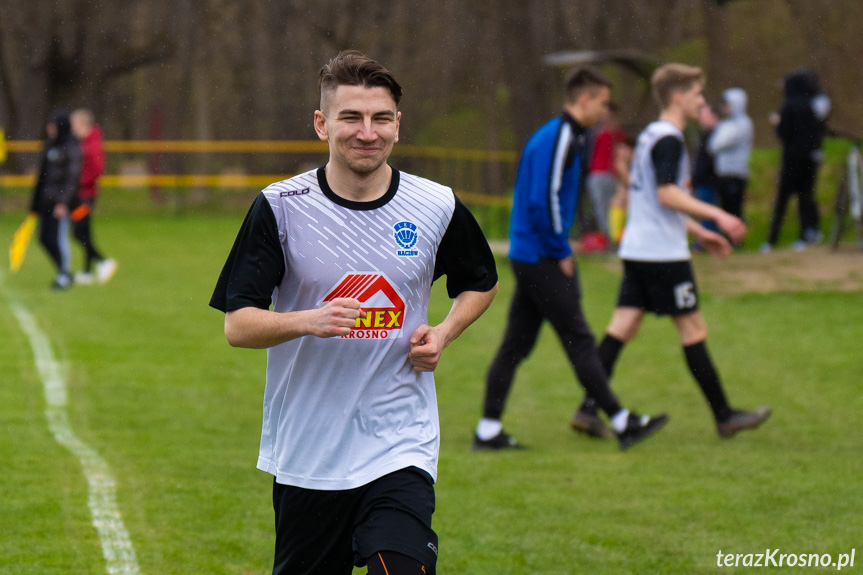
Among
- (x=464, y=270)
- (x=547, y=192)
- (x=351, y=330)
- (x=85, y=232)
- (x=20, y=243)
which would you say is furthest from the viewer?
(x=20, y=243)

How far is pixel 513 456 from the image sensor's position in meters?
7.20

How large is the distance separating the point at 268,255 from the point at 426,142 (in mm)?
33004

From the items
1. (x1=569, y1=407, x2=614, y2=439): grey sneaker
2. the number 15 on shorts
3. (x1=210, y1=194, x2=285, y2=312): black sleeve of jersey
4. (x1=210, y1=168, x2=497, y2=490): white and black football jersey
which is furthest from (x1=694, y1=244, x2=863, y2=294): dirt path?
(x1=210, y1=194, x2=285, y2=312): black sleeve of jersey

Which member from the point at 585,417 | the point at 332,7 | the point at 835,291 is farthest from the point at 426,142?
the point at 585,417

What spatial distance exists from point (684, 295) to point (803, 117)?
922cm

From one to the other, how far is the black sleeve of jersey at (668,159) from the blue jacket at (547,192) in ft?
1.61

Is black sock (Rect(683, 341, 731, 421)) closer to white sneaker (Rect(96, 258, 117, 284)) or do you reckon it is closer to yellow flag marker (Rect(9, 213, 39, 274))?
white sneaker (Rect(96, 258, 117, 284))

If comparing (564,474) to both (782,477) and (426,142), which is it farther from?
(426,142)

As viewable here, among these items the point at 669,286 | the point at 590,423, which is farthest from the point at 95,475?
the point at 669,286

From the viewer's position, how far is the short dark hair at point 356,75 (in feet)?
11.5

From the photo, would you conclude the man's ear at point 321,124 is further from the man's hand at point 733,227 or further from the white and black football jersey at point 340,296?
the man's hand at point 733,227

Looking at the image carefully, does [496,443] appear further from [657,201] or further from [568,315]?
[657,201]

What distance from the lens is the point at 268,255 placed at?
3451 millimetres

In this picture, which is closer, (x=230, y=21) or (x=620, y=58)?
(x=620, y=58)
